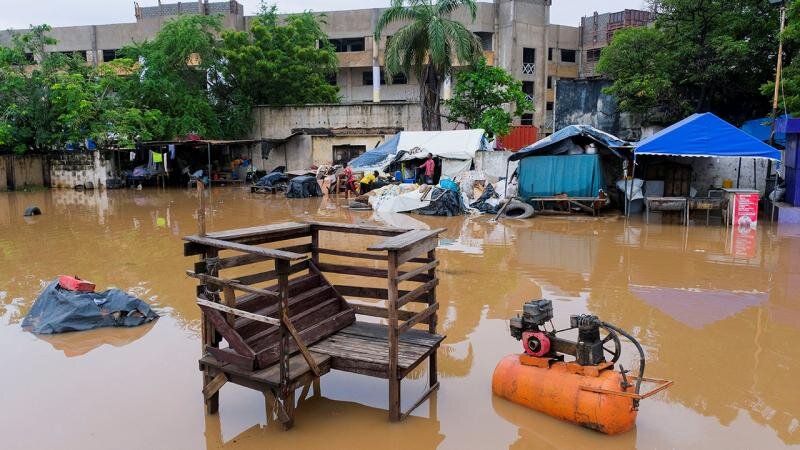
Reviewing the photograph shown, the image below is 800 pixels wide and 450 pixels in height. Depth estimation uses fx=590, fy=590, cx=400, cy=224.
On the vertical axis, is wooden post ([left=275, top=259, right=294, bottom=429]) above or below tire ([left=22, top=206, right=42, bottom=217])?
above

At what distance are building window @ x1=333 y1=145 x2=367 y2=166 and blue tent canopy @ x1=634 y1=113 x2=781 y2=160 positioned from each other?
1573 centimetres

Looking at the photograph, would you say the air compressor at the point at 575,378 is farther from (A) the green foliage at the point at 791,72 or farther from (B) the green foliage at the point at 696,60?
(B) the green foliage at the point at 696,60

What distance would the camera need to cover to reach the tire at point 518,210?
16156mm

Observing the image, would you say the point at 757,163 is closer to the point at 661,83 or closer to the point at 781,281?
the point at 661,83

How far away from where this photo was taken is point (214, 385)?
14.7 feet

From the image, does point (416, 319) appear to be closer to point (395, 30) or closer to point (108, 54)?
point (395, 30)


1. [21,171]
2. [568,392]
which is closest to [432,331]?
[568,392]

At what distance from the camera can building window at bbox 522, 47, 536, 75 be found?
118 ft

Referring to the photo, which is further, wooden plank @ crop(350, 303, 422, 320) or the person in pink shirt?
the person in pink shirt

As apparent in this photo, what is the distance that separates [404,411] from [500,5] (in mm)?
33605

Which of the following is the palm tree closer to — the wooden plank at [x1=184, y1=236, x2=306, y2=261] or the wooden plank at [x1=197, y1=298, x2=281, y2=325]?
the wooden plank at [x1=184, y1=236, x2=306, y2=261]

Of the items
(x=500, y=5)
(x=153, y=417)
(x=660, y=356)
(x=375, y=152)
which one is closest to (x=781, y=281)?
(x=660, y=356)

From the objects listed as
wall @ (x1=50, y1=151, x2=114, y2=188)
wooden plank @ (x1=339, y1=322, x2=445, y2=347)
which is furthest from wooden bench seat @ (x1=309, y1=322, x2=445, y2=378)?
wall @ (x1=50, y1=151, x2=114, y2=188)

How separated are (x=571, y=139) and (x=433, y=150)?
19.5 feet
